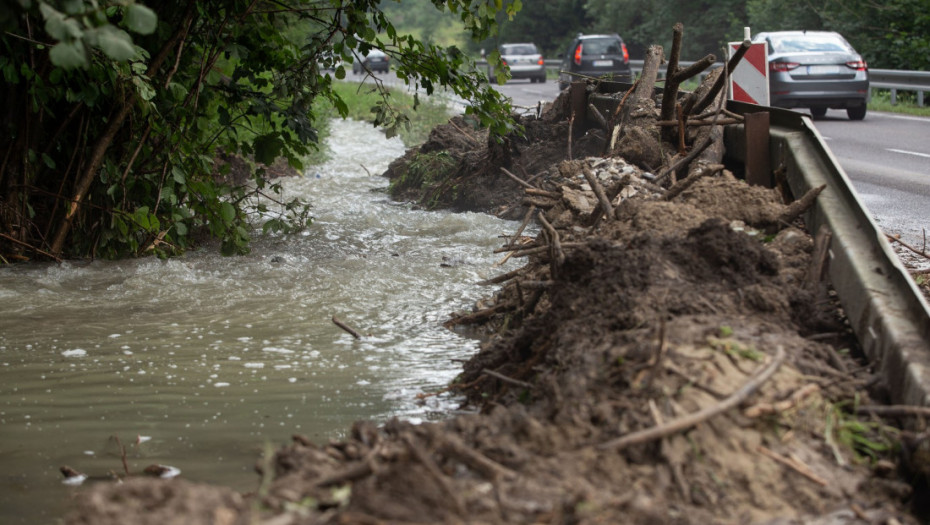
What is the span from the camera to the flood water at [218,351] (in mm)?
4016

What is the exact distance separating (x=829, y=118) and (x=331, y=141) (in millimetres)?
10220

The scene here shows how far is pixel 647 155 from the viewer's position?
711 centimetres

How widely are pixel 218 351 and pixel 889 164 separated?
33.6 feet

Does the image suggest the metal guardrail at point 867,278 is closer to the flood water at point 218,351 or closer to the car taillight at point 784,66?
the flood water at point 218,351

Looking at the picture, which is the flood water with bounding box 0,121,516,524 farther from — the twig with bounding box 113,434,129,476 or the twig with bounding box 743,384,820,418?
the twig with bounding box 743,384,820,418

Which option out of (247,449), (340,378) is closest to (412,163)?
(340,378)

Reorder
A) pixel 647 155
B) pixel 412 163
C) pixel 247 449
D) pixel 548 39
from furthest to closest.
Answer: pixel 548 39 < pixel 412 163 < pixel 647 155 < pixel 247 449

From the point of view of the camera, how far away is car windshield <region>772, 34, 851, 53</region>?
62.3 feet

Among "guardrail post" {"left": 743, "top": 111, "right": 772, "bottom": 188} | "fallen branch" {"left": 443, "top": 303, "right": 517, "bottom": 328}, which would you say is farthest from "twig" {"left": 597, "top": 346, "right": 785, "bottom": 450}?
"guardrail post" {"left": 743, "top": 111, "right": 772, "bottom": 188}

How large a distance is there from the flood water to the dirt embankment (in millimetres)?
368

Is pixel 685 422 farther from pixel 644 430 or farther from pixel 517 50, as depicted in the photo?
pixel 517 50

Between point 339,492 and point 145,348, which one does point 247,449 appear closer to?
point 339,492

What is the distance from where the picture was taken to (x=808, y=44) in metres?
19.2

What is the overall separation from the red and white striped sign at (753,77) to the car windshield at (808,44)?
35.1 feet
